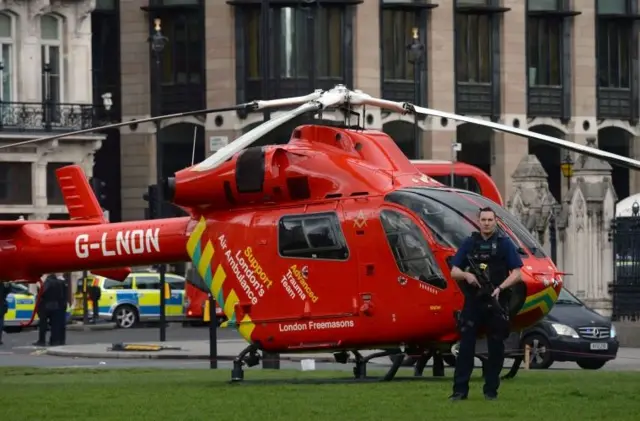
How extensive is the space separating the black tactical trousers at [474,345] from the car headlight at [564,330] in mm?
12035

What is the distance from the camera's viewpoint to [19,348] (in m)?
46.2

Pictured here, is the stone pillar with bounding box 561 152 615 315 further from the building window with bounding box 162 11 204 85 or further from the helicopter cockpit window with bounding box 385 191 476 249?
the building window with bounding box 162 11 204 85

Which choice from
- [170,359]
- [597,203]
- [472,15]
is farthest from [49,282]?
[472,15]

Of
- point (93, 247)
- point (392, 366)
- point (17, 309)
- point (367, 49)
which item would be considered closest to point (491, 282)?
point (392, 366)

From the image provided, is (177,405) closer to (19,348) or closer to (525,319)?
(525,319)

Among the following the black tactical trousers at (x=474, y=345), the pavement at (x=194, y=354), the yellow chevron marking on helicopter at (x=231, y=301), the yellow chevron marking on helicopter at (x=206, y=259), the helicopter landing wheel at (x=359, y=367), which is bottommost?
the pavement at (x=194, y=354)

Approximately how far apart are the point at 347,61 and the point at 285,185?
48375mm

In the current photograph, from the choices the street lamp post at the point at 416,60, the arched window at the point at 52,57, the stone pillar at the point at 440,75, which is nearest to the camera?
the street lamp post at the point at 416,60

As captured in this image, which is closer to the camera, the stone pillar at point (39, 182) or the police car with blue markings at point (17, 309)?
the police car with blue markings at point (17, 309)

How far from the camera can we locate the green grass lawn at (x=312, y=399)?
20.0m

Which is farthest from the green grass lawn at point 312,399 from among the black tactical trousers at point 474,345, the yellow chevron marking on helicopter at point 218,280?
the yellow chevron marking on helicopter at point 218,280

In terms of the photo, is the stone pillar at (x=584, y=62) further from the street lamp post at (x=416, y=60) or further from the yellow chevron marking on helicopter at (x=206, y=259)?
the yellow chevron marking on helicopter at (x=206, y=259)

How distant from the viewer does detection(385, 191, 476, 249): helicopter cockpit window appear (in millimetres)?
24062

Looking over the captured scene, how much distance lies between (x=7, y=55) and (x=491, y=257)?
Result: 48.3m
